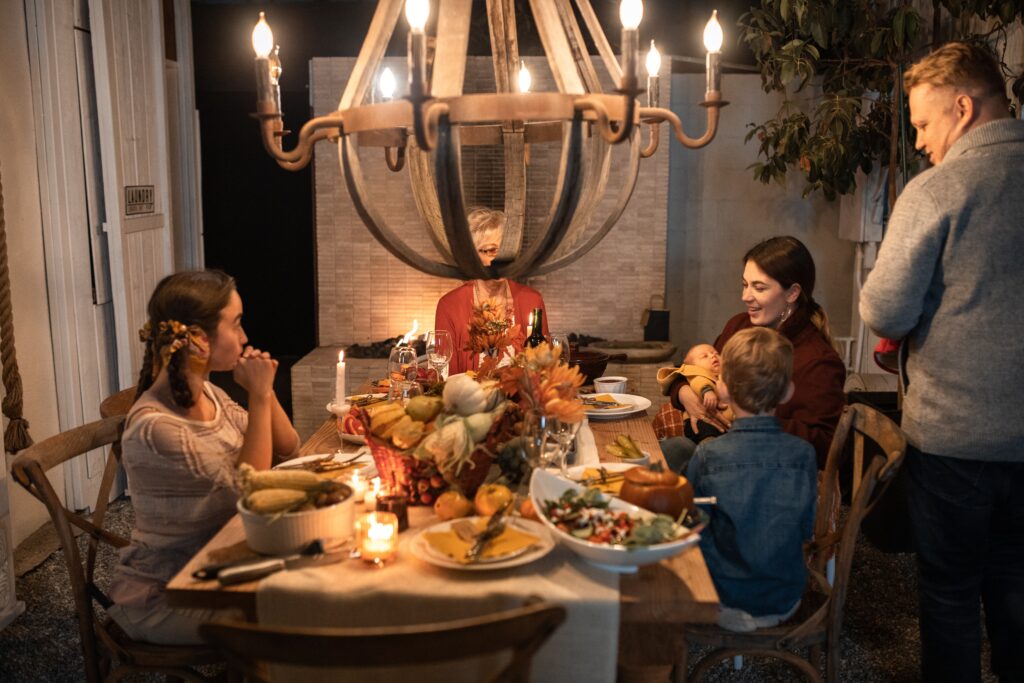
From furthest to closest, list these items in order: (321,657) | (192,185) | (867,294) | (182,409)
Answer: (192,185)
(867,294)
(182,409)
(321,657)

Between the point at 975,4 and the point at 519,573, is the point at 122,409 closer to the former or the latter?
the point at 519,573

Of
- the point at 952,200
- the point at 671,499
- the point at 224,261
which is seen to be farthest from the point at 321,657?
A: the point at 224,261

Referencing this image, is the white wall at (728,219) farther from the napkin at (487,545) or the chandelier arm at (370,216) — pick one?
the napkin at (487,545)

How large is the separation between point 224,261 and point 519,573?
5868 millimetres

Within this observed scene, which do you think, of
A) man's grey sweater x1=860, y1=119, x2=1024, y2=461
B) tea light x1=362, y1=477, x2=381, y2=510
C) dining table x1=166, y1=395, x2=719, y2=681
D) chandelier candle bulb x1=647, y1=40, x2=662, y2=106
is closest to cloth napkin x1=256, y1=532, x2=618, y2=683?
dining table x1=166, y1=395, x2=719, y2=681

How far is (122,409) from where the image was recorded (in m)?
2.52

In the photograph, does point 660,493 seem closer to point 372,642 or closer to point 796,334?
point 372,642

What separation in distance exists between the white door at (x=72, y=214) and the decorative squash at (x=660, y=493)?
289 centimetres

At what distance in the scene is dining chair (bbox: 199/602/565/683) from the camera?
4.06 feet

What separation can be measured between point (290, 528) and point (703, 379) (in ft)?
4.73

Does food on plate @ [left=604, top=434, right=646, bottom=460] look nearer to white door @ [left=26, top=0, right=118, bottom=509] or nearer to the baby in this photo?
the baby

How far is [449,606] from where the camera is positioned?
1.52 meters

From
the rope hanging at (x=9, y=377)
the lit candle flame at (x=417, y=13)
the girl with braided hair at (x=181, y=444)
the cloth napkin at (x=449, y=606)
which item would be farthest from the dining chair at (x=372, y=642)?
the rope hanging at (x=9, y=377)

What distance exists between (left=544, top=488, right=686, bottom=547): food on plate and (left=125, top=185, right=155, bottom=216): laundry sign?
3006mm
